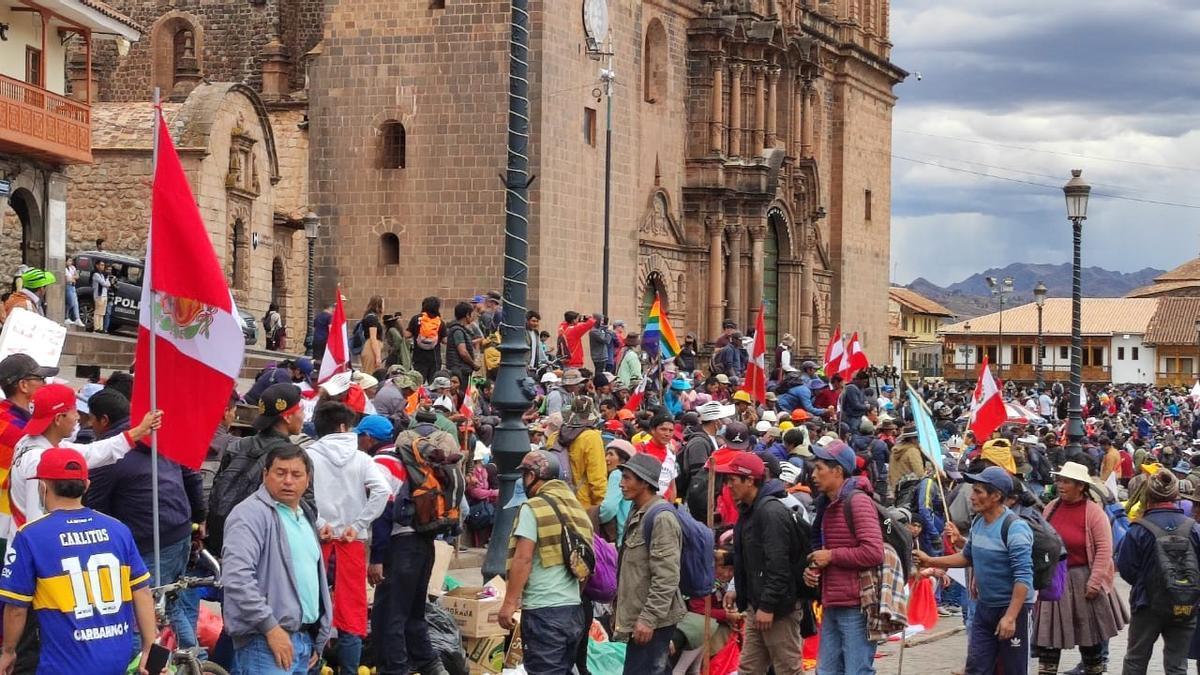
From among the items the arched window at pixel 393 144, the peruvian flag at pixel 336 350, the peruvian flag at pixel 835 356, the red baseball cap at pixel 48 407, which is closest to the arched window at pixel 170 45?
the arched window at pixel 393 144

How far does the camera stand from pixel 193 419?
921 cm

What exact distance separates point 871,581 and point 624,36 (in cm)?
2832

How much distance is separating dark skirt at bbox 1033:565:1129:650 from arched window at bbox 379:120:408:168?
23.8 metres

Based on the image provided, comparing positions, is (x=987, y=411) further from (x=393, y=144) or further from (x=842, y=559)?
(x=393, y=144)

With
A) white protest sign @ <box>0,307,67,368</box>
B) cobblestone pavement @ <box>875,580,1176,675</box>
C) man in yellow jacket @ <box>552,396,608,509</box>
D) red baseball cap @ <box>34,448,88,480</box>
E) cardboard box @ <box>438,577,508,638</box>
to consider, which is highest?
white protest sign @ <box>0,307,67,368</box>

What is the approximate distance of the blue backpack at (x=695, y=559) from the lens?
10.8 metres

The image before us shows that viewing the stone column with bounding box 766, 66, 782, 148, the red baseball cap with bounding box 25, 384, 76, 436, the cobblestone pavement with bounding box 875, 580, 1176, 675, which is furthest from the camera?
the stone column with bounding box 766, 66, 782, 148

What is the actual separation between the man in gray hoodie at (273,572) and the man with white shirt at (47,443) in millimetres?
718

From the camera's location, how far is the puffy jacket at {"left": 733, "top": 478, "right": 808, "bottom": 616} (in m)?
10.8

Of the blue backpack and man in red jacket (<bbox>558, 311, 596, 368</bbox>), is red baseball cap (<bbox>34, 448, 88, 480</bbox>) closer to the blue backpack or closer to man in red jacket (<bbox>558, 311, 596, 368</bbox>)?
the blue backpack

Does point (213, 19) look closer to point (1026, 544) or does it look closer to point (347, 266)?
point (347, 266)

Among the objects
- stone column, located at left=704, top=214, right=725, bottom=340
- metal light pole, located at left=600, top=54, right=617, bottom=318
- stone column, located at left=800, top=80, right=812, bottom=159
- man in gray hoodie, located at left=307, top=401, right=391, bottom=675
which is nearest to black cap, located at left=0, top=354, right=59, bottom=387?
man in gray hoodie, located at left=307, top=401, right=391, bottom=675

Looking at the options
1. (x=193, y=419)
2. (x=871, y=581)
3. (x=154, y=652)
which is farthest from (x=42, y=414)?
(x=871, y=581)

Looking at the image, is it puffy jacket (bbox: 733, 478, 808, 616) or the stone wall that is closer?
puffy jacket (bbox: 733, 478, 808, 616)
